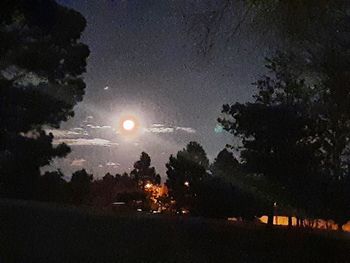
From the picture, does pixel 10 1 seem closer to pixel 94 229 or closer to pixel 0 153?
pixel 94 229

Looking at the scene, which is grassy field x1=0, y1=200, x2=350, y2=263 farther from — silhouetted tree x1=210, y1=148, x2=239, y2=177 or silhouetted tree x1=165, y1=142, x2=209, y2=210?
silhouetted tree x1=165, y1=142, x2=209, y2=210

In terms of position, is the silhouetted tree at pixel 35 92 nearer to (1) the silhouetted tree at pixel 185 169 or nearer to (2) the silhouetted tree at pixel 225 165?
(2) the silhouetted tree at pixel 225 165

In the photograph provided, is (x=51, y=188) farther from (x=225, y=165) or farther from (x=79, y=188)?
(x=225, y=165)

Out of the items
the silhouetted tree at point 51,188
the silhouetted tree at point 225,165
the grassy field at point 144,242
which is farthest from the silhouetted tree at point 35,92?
the silhouetted tree at point 225,165

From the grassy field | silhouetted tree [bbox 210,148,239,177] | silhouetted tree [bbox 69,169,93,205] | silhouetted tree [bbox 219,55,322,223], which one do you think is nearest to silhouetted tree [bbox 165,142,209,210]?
silhouetted tree [bbox 210,148,239,177]

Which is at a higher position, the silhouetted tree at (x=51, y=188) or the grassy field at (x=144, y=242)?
the silhouetted tree at (x=51, y=188)

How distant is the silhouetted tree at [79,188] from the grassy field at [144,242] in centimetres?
1318

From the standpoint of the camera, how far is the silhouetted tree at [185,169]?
51438 millimetres

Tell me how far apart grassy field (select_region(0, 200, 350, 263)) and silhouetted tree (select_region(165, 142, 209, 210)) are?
36606 mm

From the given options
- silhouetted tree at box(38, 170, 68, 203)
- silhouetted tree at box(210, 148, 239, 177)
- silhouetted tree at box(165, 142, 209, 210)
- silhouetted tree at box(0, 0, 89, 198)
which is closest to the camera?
silhouetted tree at box(0, 0, 89, 198)

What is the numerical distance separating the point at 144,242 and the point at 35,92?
1131 centimetres

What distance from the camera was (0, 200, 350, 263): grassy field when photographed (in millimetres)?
10688

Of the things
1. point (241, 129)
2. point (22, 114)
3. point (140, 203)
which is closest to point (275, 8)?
point (22, 114)

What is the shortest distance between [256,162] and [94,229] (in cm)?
1500
